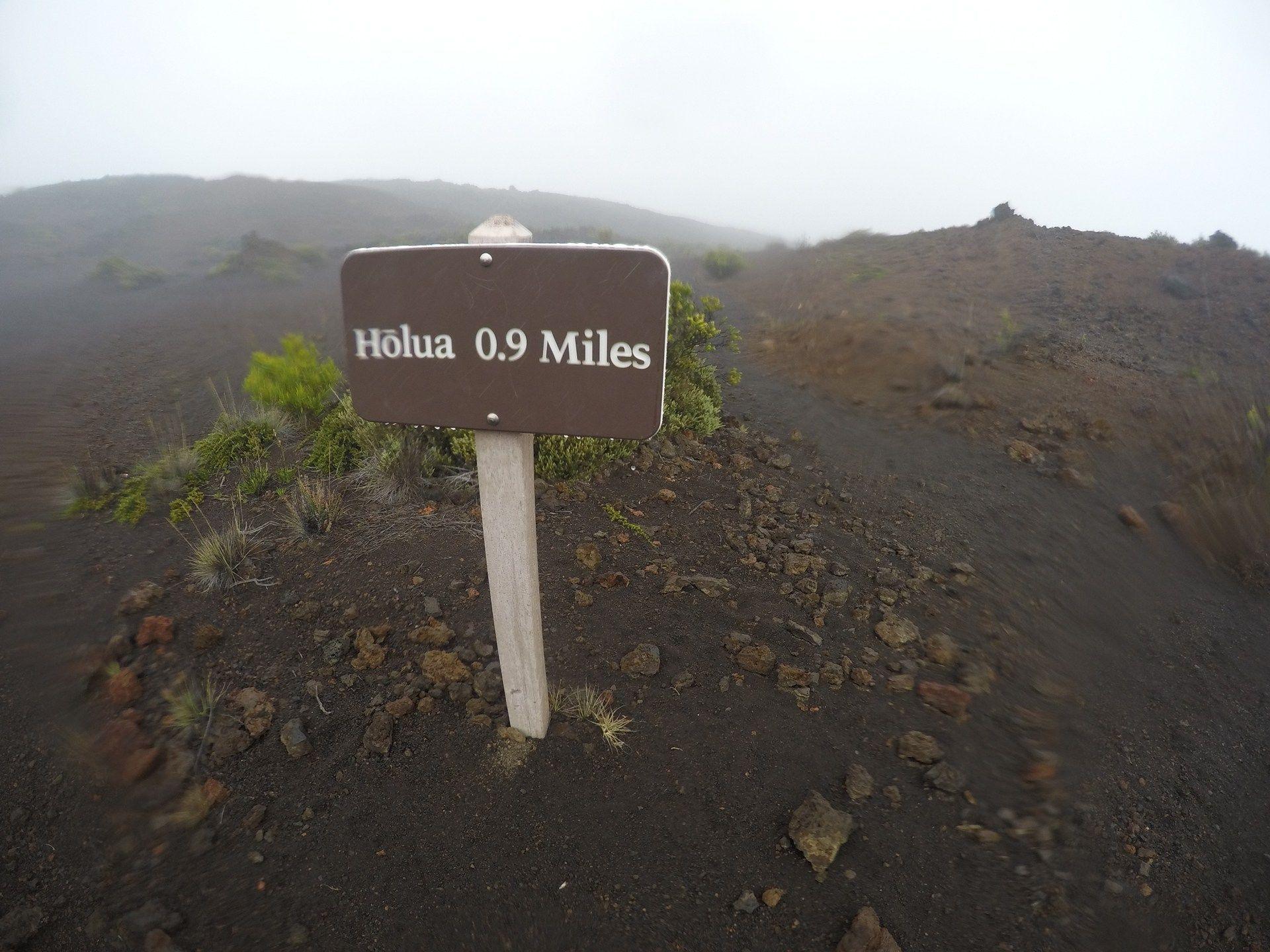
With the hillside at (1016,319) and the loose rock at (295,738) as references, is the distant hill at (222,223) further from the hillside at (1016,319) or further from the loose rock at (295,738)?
the loose rock at (295,738)

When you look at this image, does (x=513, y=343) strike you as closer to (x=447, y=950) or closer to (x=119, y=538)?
(x=447, y=950)

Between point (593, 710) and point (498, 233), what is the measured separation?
1.71 m

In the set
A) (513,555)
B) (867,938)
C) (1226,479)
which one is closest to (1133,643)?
(867,938)

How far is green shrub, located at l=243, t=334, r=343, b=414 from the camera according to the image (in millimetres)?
4707

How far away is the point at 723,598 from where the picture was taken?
2.94 meters

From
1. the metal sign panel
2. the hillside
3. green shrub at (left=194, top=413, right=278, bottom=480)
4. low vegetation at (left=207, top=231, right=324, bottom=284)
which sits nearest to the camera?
the metal sign panel

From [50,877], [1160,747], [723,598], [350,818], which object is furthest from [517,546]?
[1160,747]

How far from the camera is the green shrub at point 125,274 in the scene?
33.5 feet

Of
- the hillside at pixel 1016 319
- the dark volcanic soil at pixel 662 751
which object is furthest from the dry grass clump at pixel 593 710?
the hillside at pixel 1016 319

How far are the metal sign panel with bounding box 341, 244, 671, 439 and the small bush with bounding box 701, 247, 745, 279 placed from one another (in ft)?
27.2

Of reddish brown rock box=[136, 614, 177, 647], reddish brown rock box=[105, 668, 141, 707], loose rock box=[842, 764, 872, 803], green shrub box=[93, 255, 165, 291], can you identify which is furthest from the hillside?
green shrub box=[93, 255, 165, 291]

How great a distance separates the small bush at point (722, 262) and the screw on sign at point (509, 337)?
8.29 metres

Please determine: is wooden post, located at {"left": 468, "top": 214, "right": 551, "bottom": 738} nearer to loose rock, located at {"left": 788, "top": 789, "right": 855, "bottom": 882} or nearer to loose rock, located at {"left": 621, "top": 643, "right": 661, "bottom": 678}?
loose rock, located at {"left": 621, "top": 643, "right": 661, "bottom": 678}

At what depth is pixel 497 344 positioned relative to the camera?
1.45 meters
